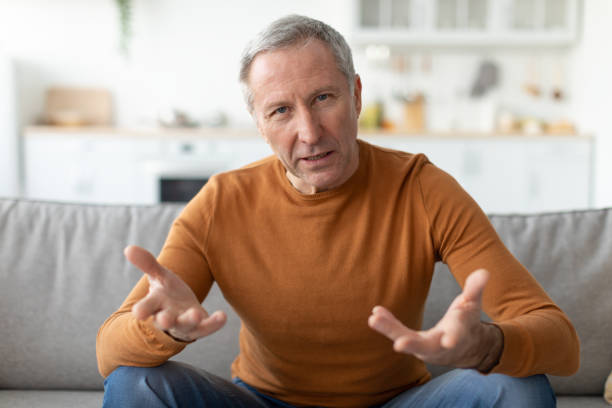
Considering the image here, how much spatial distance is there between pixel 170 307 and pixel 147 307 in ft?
0.14

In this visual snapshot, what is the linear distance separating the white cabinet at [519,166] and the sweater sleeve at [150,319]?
331cm

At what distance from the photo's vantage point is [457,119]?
505 centimetres

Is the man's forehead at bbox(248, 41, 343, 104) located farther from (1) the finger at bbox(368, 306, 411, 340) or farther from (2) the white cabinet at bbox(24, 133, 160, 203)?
(2) the white cabinet at bbox(24, 133, 160, 203)

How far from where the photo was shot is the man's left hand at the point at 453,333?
0.86 m

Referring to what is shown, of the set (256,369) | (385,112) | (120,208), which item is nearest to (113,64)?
(385,112)

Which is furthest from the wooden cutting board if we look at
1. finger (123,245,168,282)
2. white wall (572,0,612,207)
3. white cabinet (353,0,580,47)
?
finger (123,245,168,282)

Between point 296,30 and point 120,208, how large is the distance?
30.9 inches

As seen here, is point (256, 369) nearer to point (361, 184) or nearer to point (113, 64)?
point (361, 184)

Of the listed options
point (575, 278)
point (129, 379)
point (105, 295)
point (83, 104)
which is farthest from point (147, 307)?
point (83, 104)

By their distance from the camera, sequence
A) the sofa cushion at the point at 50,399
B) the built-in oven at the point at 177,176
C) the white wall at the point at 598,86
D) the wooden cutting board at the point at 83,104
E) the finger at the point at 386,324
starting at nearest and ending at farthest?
the finger at the point at 386,324 → the sofa cushion at the point at 50,399 → the white wall at the point at 598,86 → the built-in oven at the point at 177,176 → the wooden cutting board at the point at 83,104

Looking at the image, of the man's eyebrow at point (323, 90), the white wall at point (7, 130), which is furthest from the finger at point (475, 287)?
the white wall at point (7, 130)

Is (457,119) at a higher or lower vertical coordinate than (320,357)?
higher

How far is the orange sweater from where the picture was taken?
1.21m

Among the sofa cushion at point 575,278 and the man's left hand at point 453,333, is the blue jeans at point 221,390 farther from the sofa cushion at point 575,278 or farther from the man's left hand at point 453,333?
the sofa cushion at point 575,278
